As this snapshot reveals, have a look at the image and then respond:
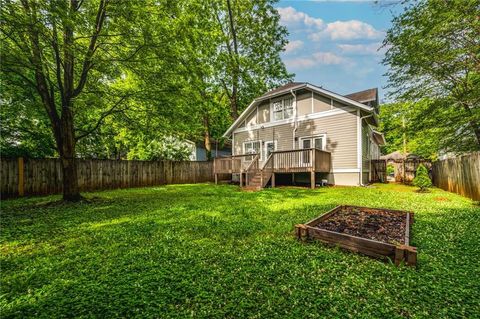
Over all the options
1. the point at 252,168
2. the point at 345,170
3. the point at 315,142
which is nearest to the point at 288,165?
the point at 252,168

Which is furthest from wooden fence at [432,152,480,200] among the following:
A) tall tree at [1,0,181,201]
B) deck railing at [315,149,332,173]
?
tall tree at [1,0,181,201]

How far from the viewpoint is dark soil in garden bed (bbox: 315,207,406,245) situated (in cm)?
378

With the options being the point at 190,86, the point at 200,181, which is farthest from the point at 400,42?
the point at 200,181

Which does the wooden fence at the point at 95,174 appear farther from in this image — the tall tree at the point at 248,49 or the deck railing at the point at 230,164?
the tall tree at the point at 248,49

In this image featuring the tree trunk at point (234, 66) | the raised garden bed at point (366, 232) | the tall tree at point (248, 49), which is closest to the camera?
the raised garden bed at point (366, 232)

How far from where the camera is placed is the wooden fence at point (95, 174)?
28.9 ft

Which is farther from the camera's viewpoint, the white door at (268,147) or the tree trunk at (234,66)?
the tree trunk at (234,66)

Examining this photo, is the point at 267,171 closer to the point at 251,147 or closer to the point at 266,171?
the point at 266,171

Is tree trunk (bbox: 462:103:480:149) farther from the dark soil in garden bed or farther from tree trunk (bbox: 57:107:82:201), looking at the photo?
tree trunk (bbox: 57:107:82:201)

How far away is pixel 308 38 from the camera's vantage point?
13.4 m

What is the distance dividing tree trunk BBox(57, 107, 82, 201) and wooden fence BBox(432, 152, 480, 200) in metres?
14.0

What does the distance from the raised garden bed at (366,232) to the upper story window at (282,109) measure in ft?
33.5

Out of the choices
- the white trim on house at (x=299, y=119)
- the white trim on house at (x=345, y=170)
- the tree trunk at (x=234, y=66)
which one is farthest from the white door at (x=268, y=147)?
the tree trunk at (x=234, y=66)

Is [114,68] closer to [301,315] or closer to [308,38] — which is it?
[301,315]
